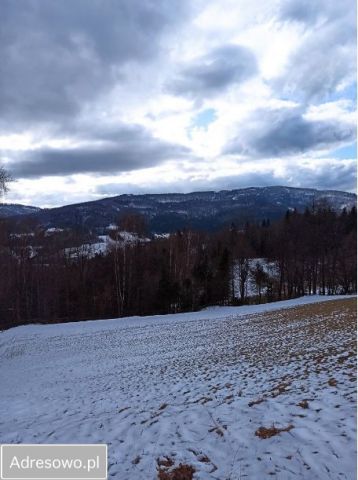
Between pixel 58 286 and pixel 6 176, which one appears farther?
pixel 58 286

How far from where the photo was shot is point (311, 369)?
438 inches

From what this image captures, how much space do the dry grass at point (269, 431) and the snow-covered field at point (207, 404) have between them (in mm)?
49

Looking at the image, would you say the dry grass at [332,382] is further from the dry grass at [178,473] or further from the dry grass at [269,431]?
the dry grass at [178,473]

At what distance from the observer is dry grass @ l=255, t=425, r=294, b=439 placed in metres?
6.89

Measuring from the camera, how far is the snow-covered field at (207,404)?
629 centimetres

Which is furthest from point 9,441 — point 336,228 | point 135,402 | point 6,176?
point 336,228

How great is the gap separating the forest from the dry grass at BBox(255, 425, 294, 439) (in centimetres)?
3710

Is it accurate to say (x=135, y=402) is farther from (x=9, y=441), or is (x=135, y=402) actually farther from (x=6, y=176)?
(x=6, y=176)

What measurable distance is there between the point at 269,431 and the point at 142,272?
43633 millimetres

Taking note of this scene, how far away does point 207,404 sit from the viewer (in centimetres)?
920

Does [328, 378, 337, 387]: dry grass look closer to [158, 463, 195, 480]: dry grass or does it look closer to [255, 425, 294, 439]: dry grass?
[255, 425, 294, 439]: dry grass

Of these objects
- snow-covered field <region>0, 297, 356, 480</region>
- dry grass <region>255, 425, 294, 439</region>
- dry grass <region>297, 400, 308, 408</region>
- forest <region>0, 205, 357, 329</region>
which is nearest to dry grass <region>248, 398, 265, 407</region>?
snow-covered field <region>0, 297, 356, 480</region>

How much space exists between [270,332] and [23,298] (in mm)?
37812

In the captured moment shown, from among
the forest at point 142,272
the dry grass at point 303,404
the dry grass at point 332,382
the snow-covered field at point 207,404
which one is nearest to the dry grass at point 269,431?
the snow-covered field at point 207,404
